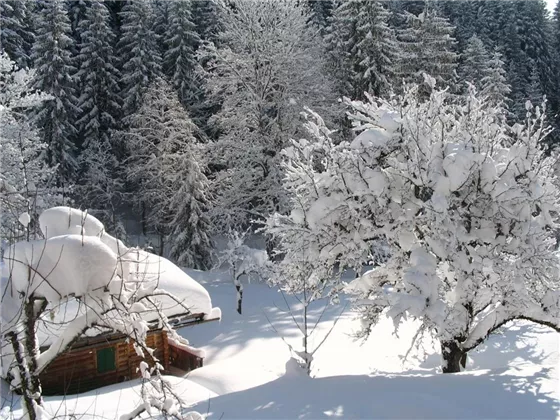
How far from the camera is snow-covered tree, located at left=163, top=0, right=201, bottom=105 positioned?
112 ft

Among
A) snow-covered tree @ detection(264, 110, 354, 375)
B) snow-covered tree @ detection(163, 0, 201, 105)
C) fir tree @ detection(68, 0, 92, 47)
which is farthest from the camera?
fir tree @ detection(68, 0, 92, 47)

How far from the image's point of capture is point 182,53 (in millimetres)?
34750

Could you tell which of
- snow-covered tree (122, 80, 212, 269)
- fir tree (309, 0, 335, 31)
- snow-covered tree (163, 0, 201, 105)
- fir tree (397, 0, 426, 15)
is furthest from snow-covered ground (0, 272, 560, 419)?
fir tree (397, 0, 426, 15)

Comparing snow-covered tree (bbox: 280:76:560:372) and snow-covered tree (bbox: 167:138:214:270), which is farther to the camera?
snow-covered tree (bbox: 167:138:214:270)

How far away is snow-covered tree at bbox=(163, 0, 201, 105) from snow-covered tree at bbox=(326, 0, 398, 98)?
10.6 m

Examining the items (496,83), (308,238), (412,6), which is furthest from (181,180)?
(412,6)

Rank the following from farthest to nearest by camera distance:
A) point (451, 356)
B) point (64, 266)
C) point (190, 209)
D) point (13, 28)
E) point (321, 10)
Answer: point (321, 10)
point (13, 28)
point (190, 209)
point (451, 356)
point (64, 266)

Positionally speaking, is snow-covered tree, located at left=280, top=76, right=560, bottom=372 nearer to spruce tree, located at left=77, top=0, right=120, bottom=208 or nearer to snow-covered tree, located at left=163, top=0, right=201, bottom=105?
spruce tree, located at left=77, top=0, right=120, bottom=208

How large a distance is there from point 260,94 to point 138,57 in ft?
45.0

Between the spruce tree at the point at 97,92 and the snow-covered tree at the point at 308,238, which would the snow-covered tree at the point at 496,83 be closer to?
the spruce tree at the point at 97,92

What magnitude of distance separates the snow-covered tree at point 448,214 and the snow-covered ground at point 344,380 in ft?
3.88

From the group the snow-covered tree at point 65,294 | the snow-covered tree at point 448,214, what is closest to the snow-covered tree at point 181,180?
the snow-covered tree at point 448,214

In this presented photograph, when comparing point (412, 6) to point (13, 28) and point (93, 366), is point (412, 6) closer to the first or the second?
point (13, 28)

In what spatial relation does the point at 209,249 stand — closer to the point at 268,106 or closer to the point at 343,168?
the point at 268,106
